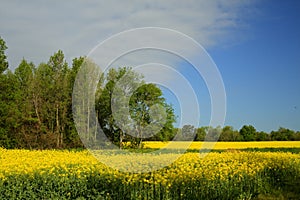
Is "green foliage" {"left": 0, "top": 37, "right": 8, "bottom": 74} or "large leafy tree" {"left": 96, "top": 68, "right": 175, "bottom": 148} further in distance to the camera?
"green foliage" {"left": 0, "top": 37, "right": 8, "bottom": 74}

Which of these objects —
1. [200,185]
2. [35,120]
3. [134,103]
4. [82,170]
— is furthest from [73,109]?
[200,185]

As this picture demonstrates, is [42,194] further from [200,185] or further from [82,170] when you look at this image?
[200,185]

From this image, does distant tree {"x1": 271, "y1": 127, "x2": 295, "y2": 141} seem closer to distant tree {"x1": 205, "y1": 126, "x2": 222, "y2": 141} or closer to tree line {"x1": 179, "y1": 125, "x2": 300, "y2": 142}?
tree line {"x1": 179, "y1": 125, "x2": 300, "y2": 142}

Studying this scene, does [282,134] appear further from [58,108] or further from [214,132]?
[214,132]

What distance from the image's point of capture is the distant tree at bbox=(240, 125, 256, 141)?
52375 millimetres

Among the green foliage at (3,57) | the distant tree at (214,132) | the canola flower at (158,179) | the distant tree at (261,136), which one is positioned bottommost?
the canola flower at (158,179)

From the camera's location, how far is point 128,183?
32.1ft

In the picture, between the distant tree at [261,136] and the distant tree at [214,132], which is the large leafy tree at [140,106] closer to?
the distant tree at [214,132]

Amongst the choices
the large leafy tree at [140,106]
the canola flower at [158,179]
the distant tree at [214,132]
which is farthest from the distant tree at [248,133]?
the canola flower at [158,179]

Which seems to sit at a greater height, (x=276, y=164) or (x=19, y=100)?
(x=19, y=100)

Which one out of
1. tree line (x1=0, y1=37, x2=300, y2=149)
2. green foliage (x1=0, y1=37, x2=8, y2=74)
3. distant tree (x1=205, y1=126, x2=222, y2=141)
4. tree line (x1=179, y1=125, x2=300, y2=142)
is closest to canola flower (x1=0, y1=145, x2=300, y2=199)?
distant tree (x1=205, y1=126, x2=222, y2=141)

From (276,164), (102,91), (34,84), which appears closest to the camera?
(276,164)

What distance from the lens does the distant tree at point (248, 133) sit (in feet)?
172

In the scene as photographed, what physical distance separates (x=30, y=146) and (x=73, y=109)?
5209 mm
